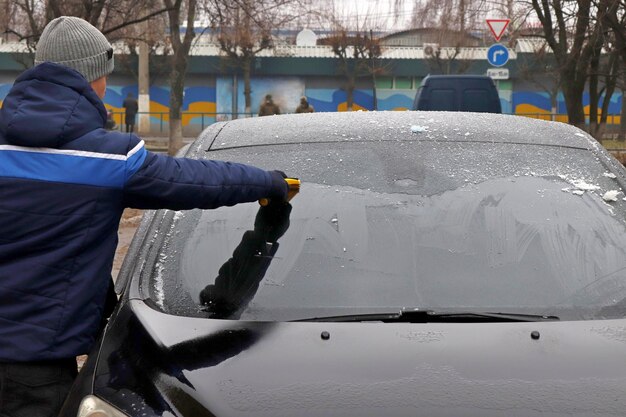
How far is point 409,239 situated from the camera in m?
2.87

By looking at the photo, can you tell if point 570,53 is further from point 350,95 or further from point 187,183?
point 350,95

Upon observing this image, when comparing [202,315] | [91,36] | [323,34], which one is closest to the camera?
[202,315]

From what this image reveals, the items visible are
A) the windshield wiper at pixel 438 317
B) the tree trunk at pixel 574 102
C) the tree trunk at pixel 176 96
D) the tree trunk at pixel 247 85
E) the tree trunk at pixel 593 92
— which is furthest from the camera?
the tree trunk at pixel 247 85

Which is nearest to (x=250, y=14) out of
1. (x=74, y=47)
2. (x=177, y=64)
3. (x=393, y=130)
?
(x=177, y=64)

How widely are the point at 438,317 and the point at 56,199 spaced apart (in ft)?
3.38

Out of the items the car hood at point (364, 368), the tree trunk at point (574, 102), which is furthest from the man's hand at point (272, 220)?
the tree trunk at point (574, 102)

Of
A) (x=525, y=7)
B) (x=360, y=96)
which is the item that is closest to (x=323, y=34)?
(x=360, y=96)

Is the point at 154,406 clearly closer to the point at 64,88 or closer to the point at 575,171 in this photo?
the point at 64,88

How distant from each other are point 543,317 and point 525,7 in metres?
20.6

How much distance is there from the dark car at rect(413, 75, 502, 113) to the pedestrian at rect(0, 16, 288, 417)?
11.7 metres

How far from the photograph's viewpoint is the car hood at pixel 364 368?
6.84 feet

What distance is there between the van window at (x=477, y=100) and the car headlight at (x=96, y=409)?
12236 millimetres

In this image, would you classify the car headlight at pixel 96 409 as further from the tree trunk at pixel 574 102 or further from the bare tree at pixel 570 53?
the tree trunk at pixel 574 102

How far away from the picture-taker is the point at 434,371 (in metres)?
2.17
